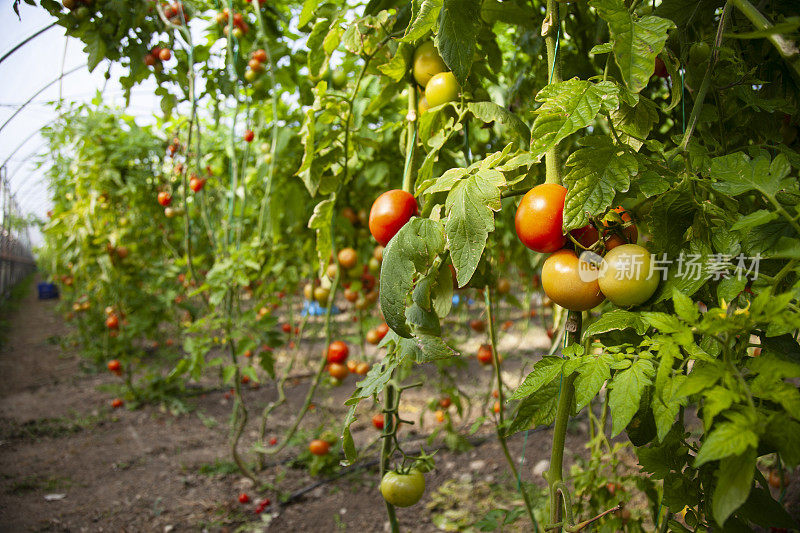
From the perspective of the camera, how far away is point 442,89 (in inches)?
31.8

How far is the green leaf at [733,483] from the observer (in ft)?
1.44

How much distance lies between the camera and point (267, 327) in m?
2.04

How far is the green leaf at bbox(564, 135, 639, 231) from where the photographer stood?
58 centimetres

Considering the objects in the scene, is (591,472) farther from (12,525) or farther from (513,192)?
(12,525)

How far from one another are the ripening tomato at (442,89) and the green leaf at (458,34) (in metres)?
0.09

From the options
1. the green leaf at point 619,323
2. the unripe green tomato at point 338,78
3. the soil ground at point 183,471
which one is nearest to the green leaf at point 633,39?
the green leaf at point 619,323

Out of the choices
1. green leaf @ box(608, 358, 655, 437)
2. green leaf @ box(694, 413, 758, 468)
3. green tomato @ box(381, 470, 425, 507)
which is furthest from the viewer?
green tomato @ box(381, 470, 425, 507)

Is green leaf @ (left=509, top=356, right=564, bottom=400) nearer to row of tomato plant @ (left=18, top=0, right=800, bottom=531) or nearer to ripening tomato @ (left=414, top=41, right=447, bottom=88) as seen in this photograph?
row of tomato plant @ (left=18, top=0, right=800, bottom=531)

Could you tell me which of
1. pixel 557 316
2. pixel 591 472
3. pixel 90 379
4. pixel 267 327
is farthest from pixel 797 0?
pixel 90 379

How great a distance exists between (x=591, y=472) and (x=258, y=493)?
1614 millimetres

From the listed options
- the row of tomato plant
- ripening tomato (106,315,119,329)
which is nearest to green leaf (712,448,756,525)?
the row of tomato plant

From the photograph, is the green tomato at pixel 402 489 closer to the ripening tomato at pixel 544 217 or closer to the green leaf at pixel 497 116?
the ripening tomato at pixel 544 217

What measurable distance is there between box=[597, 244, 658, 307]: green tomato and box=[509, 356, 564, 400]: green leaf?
108 mm

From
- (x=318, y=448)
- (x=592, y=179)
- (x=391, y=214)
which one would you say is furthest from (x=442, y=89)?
(x=318, y=448)
